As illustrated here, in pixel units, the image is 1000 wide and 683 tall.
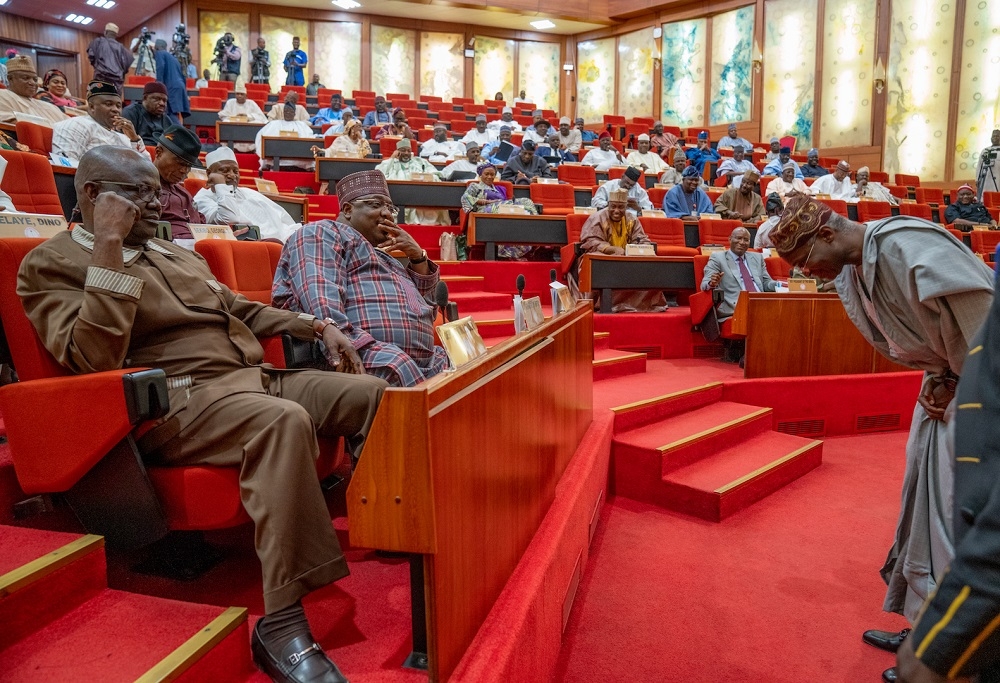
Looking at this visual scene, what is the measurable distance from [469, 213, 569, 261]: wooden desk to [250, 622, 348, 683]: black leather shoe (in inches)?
174

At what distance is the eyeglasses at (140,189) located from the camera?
1486 mm

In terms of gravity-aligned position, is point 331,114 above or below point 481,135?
above

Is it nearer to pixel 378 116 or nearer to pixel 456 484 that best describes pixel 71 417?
pixel 456 484

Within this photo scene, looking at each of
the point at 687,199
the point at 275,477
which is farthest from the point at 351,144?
the point at 275,477

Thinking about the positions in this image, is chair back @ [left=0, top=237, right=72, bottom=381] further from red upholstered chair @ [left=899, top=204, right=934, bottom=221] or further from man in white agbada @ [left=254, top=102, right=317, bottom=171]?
red upholstered chair @ [left=899, top=204, right=934, bottom=221]

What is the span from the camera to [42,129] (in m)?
4.28

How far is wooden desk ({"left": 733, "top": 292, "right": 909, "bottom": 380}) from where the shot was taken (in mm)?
3910

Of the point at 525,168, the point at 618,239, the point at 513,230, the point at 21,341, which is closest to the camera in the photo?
the point at 21,341

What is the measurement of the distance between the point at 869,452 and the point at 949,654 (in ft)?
11.4

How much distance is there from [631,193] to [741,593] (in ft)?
17.0

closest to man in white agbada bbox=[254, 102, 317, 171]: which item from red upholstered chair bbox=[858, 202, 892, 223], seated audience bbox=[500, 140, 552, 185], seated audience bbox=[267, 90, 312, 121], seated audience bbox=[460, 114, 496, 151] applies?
seated audience bbox=[267, 90, 312, 121]

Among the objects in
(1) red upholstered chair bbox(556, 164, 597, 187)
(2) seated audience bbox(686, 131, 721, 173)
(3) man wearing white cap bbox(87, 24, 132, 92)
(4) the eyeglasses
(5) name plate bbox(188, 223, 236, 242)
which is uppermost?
(3) man wearing white cap bbox(87, 24, 132, 92)

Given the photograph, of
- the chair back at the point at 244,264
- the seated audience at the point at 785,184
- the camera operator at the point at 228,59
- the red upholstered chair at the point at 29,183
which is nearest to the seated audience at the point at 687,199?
the seated audience at the point at 785,184

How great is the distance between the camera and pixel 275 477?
4.05 feet
